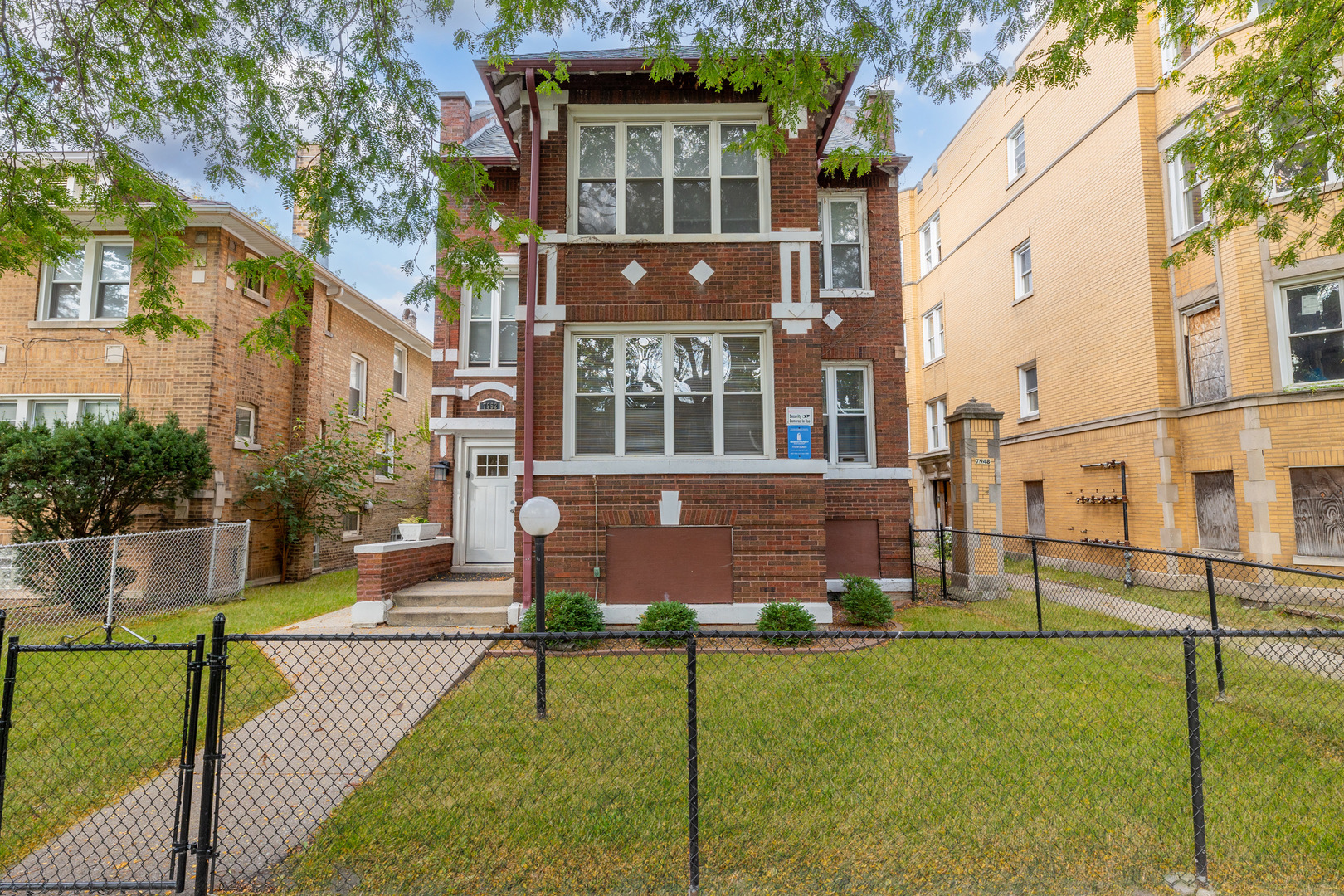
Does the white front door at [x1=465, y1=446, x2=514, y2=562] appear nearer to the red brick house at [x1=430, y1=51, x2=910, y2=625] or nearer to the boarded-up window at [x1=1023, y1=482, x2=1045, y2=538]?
the red brick house at [x1=430, y1=51, x2=910, y2=625]

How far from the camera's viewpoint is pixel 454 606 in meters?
8.82

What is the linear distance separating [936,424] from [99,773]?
21420 mm

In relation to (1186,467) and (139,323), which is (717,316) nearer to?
(139,323)

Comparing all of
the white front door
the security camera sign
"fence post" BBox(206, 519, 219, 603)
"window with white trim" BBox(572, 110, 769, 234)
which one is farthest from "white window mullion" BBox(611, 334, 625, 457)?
"fence post" BBox(206, 519, 219, 603)

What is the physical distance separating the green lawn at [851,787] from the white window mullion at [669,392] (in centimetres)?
319

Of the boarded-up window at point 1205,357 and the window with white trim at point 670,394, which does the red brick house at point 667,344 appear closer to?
the window with white trim at point 670,394

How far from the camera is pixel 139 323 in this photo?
6.62 meters

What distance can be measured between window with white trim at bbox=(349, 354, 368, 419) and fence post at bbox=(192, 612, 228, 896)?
14.4 meters

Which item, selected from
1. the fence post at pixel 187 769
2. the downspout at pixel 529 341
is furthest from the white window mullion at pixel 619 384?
the fence post at pixel 187 769

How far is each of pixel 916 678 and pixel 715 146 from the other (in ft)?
22.3

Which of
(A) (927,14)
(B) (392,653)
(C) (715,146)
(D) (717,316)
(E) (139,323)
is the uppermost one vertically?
(C) (715,146)

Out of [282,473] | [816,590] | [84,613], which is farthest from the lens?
[282,473]

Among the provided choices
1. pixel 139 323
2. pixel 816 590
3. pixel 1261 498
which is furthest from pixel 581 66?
pixel 1261 498

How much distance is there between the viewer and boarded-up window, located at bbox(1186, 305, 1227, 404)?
1151 centimetres
